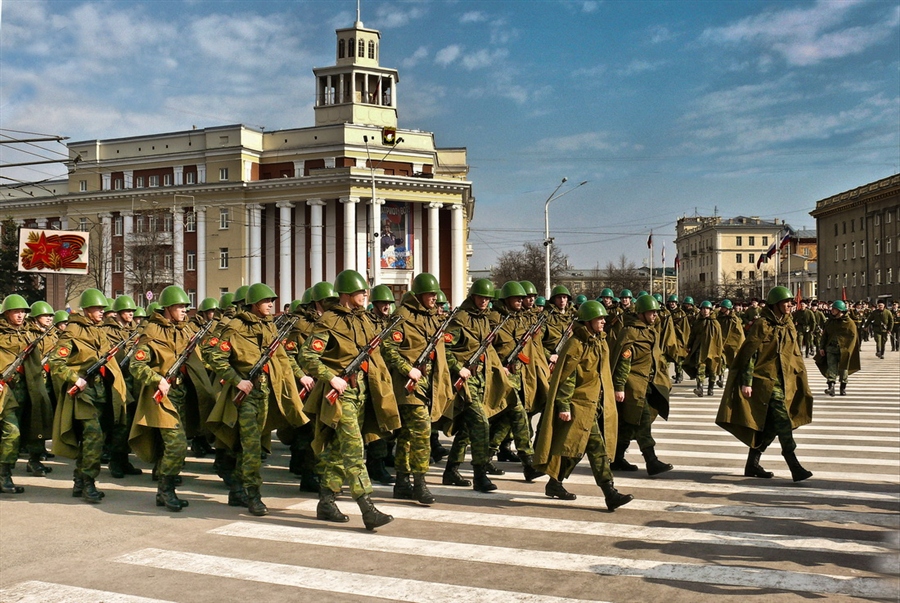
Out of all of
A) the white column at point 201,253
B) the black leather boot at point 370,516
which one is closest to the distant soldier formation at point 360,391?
the black leather boot at point 370,516

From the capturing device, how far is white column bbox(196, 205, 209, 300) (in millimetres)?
65000

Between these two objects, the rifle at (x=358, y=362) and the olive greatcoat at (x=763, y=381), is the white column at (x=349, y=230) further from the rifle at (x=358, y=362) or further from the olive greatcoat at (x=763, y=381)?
the rifle at (x=358, y=362)

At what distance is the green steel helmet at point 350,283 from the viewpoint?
8203 millimetres

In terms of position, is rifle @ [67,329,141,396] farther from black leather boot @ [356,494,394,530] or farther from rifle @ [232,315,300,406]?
black leather boot @ [356,494,394,530]

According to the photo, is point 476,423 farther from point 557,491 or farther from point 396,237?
point 396,237

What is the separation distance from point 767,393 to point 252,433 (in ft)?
19.0

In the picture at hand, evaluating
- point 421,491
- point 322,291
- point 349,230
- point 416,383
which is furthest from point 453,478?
point 349,230

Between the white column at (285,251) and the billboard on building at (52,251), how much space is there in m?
38.5

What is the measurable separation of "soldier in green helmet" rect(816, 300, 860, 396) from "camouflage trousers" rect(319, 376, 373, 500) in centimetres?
1442

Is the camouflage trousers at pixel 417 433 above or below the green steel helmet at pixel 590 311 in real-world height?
below

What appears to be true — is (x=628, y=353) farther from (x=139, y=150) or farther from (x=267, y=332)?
(x=139, y=150)

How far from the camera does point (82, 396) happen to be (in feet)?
30.2

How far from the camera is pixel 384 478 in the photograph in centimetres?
988

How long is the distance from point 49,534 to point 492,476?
4.88 metres
